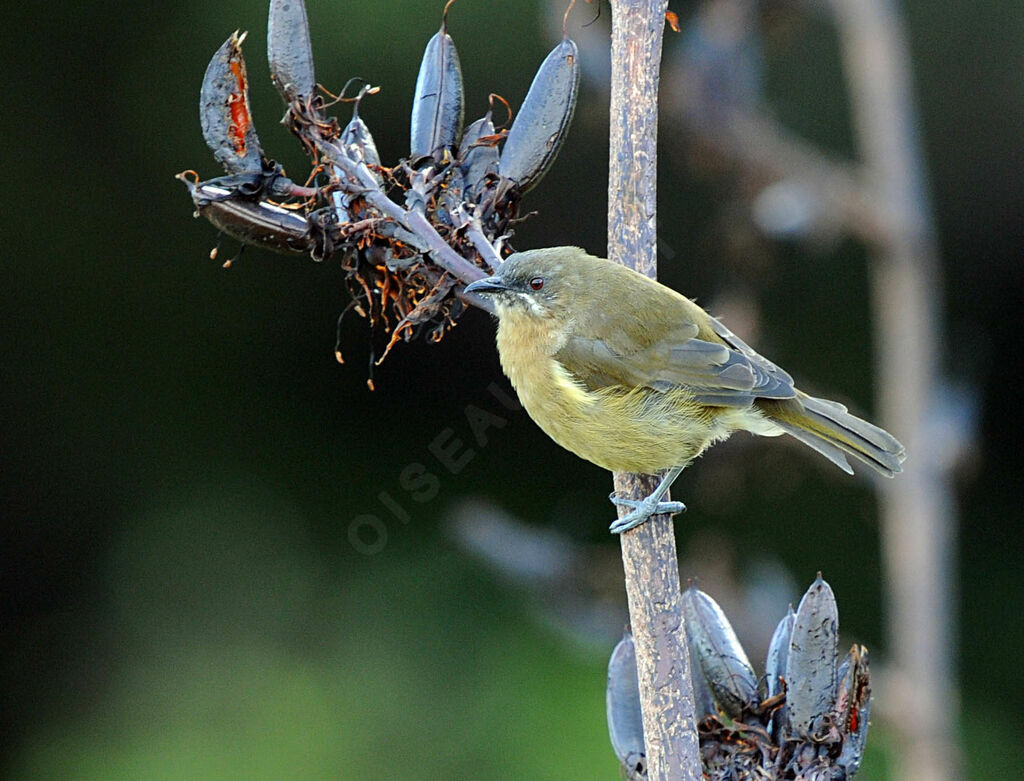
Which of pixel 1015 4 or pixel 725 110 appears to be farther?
pixel 1015 4

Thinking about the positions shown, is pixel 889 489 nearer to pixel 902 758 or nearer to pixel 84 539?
pixel 902 758

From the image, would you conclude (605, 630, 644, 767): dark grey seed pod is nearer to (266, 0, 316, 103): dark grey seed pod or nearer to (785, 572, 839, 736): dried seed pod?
(785, 572, 839, 736): dried seed pod

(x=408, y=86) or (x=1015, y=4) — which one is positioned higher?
(x=1015, y=4)

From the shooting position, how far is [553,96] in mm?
1738

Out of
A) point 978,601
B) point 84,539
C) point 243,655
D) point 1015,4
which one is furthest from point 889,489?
point 84,539

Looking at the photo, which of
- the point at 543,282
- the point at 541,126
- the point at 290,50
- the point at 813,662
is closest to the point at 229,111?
the point at 290,50

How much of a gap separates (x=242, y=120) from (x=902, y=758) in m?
2.04

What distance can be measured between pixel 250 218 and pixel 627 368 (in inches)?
31.8

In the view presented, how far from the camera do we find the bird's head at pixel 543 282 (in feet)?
6.87

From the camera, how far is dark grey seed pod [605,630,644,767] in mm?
1613

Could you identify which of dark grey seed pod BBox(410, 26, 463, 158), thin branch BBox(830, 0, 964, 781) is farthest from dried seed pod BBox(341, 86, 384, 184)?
thin branch BBox(830, 0, 964, 781)

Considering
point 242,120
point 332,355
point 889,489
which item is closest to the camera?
point 242,120

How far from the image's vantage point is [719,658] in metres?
1.56

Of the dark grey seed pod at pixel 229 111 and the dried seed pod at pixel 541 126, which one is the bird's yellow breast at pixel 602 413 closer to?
the dried seed pod at pixel 541 126
